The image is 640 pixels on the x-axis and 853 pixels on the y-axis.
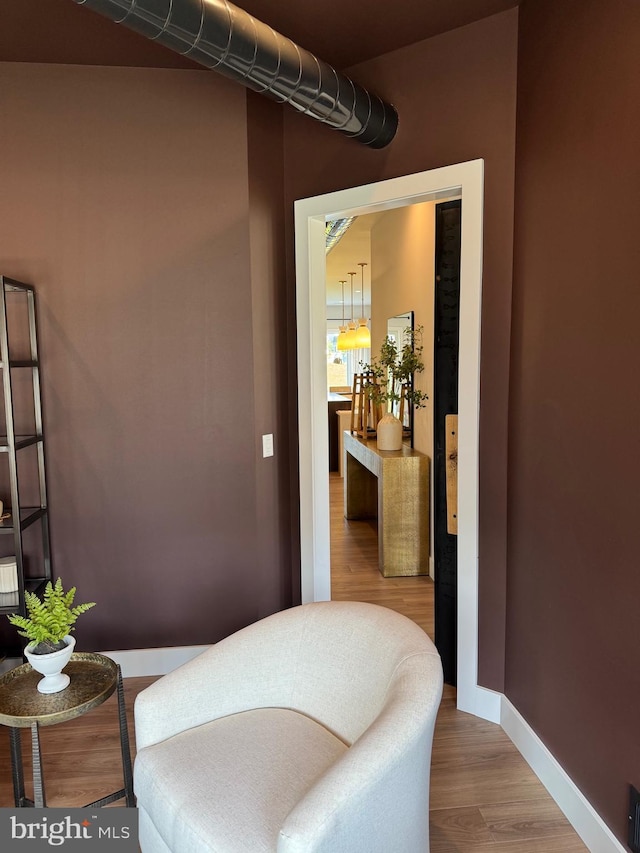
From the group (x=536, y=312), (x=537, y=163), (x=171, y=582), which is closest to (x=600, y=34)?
(x=537, y=163)

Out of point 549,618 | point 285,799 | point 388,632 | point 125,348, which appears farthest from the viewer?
point 125,348

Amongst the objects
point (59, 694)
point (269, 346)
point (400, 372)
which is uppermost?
point (269, 346)

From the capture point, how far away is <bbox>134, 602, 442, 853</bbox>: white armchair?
4.21 ft

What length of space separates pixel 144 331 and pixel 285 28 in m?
1.35

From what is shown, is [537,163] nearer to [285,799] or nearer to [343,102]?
[343,102]

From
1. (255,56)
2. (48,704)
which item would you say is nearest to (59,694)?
(48,704)

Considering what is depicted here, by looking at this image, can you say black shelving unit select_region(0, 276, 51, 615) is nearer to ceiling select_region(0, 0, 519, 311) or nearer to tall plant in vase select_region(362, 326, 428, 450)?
ceiling select_region(0, 0, 519, 311)

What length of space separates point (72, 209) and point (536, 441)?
86.3 inches

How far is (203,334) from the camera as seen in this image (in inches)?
111

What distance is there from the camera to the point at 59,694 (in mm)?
1828

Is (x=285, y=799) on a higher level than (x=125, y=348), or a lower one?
lower

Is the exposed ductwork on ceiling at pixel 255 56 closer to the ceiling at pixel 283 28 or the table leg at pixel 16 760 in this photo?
the ceiling at pixel 283 28

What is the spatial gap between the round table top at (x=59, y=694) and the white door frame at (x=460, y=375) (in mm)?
1271

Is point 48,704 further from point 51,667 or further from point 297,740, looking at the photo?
point 297,740
